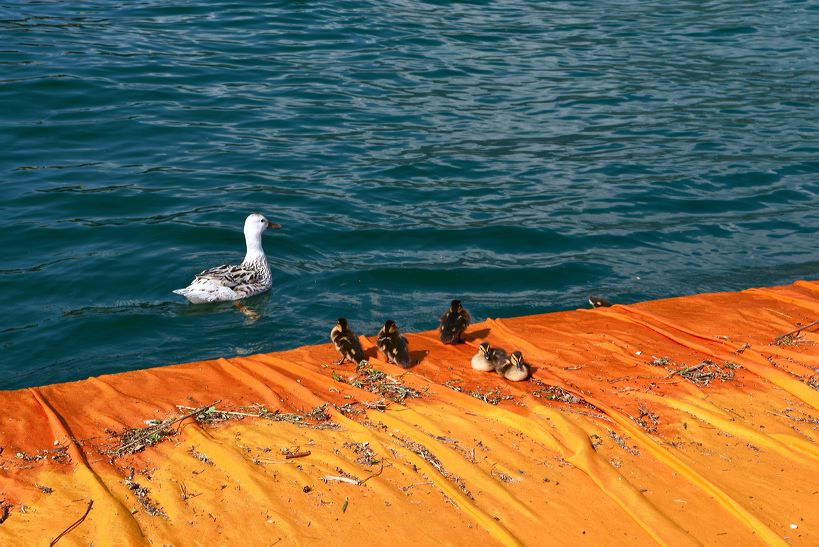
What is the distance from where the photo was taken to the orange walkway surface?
20.3 feet

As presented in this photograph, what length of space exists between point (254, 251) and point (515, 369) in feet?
20.6

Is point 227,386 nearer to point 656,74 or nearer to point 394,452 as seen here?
point 394,452

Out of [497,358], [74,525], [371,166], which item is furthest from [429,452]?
[371,166]

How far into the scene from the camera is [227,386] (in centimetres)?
814

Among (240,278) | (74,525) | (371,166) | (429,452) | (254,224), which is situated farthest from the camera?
(371,166)

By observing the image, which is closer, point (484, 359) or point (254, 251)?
point (484, 359)

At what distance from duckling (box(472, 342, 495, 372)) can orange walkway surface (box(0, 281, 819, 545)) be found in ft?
0.32

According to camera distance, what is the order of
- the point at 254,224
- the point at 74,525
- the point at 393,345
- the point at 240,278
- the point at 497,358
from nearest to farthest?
the point at 74,525 < the point at 497,358 < the point at 393,345 < the point at 240,278 < the point at 254,224

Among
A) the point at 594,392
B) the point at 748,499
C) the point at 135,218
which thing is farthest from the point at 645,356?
the point at 135,218

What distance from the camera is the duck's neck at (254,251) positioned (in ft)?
44.5

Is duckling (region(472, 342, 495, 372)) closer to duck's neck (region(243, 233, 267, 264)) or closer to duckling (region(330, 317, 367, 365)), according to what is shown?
duckling (region(330, 317, 367, 365))

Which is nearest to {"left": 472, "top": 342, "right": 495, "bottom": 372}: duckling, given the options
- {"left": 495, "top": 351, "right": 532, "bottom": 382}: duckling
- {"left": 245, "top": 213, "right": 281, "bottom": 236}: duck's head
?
{"left": 495, "top": 351, "right": 532, "bottom": 382}: duckling

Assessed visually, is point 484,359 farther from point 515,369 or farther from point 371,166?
point 371,166

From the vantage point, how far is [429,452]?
696cm
